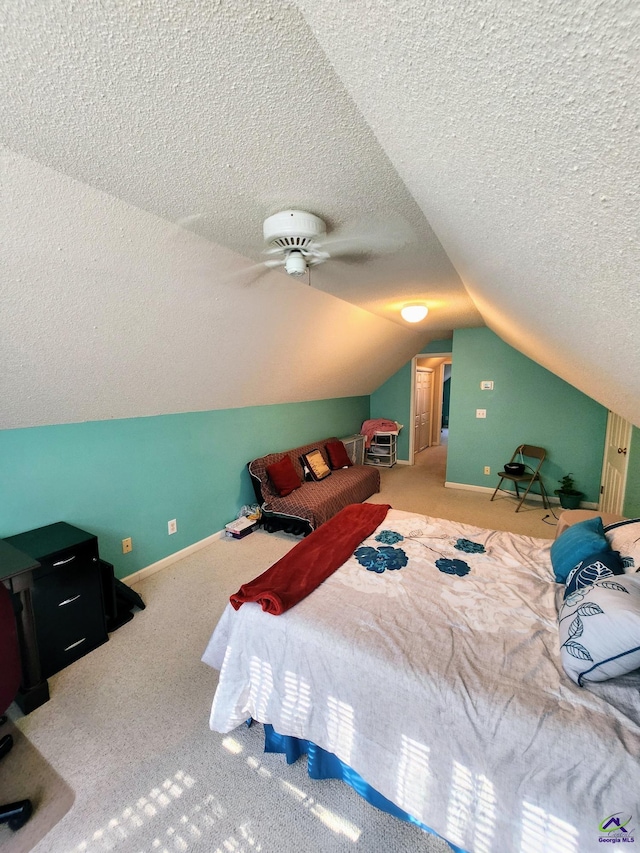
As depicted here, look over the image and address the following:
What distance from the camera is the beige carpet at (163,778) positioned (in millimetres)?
1272

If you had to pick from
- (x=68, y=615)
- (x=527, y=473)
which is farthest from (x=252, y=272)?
(x=527, y=473)

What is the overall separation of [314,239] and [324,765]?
2.24 metres

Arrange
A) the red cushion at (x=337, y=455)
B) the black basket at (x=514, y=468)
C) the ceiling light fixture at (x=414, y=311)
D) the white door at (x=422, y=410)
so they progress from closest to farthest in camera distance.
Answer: the ceiling light fixture at (x=414, y=311)
the black basket at (x=514, y=468)
the red cushion at (x=337, y=455)
the white door at (x=422, y=410)

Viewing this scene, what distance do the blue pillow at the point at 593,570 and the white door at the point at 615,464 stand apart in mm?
1924

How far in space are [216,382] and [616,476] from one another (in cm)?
376

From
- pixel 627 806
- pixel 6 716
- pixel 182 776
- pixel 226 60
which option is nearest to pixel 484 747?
pixel 627 806

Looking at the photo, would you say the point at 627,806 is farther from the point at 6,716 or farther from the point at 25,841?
the point at 6,716

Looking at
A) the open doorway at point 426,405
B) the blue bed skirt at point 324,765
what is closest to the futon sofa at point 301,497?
the blue bed skirt at point 324,765

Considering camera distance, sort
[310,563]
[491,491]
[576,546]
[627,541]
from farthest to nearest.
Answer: [491,491] < [310,563] < [576,546] < [627,541]

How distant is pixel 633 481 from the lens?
9.14ft

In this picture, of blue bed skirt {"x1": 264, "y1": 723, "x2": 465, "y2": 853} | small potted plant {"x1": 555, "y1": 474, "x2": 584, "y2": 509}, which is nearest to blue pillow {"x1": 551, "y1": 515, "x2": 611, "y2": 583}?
blue bed skirt {"x1": 264, "y1": 723, "x2": 465, "y2": 853}

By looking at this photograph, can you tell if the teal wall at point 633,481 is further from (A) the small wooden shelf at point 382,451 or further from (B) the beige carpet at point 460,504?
(A) the small wooden shelf at point 382,451

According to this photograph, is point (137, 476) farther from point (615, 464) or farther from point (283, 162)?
point (615, 464)

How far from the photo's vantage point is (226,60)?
769 millimetres
